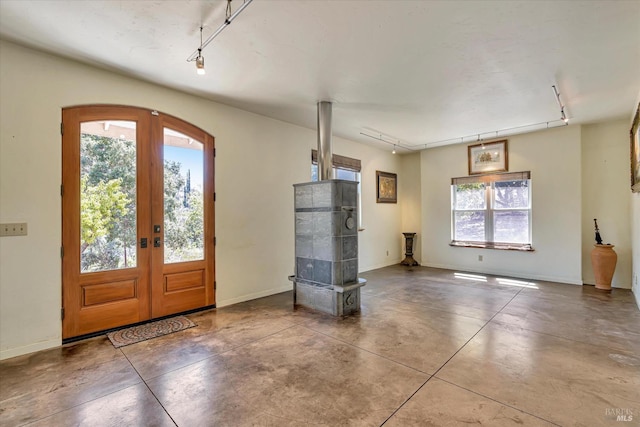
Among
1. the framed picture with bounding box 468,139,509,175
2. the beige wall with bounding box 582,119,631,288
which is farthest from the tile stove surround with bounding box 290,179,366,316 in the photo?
the beige wall with bounding box 582,119,631,288

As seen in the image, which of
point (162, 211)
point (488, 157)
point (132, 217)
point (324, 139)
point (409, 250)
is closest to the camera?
point (132, 217)

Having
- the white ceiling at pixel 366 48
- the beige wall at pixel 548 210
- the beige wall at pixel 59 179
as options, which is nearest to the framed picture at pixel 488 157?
the beige wall at pixel 548 210

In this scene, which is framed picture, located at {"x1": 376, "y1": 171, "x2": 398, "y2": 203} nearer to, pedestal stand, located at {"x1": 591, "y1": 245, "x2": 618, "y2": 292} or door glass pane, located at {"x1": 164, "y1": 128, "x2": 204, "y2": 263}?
pedestal stand, located at {"x1": 591, "y1": 245, "x2": 618, "y2": 292}

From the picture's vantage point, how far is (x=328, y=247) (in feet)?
12.5

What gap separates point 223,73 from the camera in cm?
327

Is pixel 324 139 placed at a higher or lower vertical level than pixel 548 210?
higher

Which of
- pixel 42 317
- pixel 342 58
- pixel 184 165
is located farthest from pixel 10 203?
pixel 342 58

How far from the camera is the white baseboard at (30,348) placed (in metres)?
2.64

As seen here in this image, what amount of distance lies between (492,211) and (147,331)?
21.3 feet

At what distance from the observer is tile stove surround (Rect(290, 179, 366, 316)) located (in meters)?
3.76

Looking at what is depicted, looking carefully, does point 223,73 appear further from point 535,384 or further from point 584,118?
point 584,118

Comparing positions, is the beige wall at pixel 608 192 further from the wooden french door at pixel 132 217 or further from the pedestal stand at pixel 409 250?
the wooden french door at pixel 132 217

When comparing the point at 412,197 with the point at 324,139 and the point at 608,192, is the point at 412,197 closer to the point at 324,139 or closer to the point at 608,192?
the point at 608,192

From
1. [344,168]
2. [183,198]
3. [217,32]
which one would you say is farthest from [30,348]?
A: [344,168]
